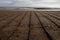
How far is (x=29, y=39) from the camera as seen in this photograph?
1.08 metres

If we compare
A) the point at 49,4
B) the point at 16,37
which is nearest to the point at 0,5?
the point at 49,4

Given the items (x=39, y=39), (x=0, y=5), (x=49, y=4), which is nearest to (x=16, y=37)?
(x=39, y=39)

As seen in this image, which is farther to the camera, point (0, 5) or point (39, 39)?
Result: point (0, 5)

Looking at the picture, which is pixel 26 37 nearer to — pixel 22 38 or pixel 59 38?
pixel 22 38

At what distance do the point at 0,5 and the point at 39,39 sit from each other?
40.7 feet

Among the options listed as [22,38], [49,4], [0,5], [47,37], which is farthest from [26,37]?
[0,5]

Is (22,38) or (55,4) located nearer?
(22,38)

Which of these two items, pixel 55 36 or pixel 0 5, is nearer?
pixel 55 36

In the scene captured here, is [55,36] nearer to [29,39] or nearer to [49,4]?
[29,39]

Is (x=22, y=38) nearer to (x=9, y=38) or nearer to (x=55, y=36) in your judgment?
(x=9, y=38)

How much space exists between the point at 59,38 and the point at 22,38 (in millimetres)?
235

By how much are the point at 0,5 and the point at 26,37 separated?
12366 mm

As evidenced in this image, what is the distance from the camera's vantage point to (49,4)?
41.0 ft

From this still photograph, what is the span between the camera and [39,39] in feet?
3.57
